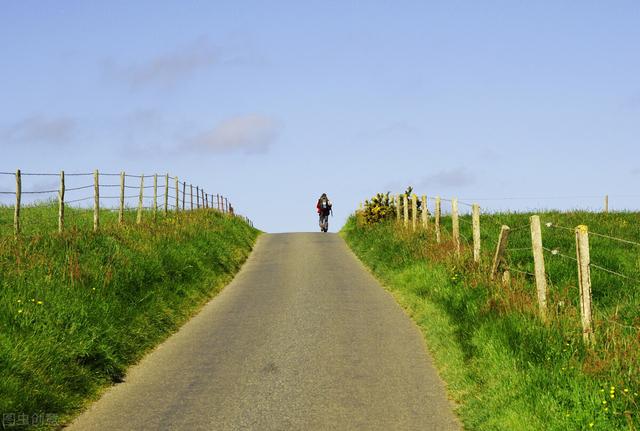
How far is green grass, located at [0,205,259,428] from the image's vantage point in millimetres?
9492

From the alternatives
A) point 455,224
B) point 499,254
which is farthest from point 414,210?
point 499,254

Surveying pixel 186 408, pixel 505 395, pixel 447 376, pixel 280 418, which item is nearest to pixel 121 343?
pixel 186 408

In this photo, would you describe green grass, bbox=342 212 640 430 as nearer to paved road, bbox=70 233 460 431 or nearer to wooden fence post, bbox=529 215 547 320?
wooden fence post, bbox=529 215 547 320

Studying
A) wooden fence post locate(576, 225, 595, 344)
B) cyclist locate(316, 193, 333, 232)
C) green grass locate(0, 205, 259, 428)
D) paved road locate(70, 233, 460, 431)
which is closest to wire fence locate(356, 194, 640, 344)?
wooden fence post locate(576, 225, 595, 344)

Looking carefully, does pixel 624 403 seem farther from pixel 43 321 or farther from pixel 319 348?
pixel 43 321

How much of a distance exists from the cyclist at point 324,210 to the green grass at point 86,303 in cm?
2016

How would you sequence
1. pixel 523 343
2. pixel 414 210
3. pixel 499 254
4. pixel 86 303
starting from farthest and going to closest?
pixel 414 210 < pixel 499 254 < pixel 86 303 < pixel 523 343

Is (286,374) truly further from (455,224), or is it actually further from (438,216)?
(438,216)

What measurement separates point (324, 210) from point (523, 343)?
3348cm

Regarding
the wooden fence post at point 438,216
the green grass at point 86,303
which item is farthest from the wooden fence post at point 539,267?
the wooden fence post at point 438,216

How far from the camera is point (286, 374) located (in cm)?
1080

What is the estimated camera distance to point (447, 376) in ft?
35.3

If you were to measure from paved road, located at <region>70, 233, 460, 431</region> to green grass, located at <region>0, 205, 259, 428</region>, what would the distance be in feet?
1.47

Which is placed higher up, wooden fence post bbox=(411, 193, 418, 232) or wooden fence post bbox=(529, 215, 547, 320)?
Answer: wooden fence post bbox=(411, 193, 418, 232)
